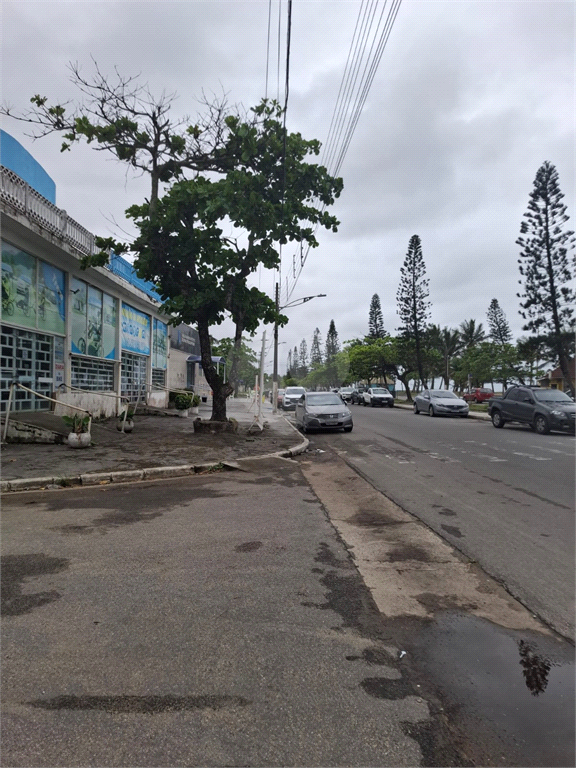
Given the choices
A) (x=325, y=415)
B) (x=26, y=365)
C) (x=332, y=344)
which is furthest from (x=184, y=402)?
(x=332, y=344)

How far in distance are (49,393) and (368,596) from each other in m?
11.6

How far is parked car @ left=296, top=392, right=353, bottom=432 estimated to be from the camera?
16484 mm

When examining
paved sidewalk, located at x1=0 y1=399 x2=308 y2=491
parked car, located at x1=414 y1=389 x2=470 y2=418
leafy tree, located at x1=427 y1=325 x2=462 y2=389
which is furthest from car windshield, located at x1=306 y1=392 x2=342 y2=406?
leafy tree, located at x1=427 y1=325 x2=462 y2=389

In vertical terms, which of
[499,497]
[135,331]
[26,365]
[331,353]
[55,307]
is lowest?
[499,497]

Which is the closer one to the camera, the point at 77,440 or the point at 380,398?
the point at 77,440

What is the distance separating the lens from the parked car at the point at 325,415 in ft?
54.1

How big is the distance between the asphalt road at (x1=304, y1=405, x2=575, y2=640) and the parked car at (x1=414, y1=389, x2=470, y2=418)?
30.4 ft

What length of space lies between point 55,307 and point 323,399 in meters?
9.13

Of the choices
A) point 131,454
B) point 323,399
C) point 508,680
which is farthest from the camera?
point 323,399

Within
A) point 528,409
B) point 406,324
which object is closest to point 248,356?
point 406,324

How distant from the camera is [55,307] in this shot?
43.1 ft

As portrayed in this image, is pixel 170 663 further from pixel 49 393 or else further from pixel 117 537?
pixel 49 393

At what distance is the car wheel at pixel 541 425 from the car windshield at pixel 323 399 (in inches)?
256

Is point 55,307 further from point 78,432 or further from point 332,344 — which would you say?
point 332,344
